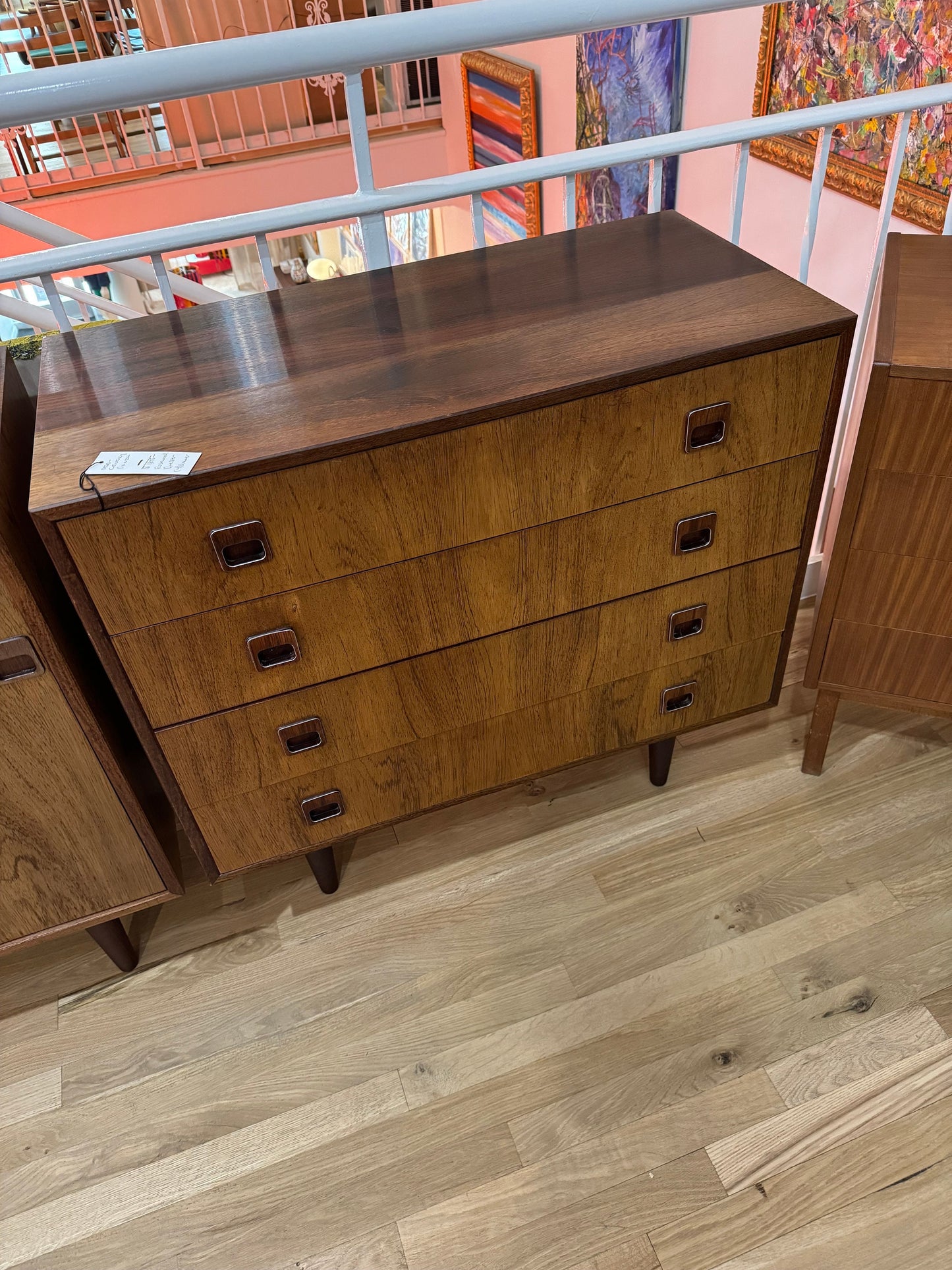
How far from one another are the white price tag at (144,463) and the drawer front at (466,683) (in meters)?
0.34

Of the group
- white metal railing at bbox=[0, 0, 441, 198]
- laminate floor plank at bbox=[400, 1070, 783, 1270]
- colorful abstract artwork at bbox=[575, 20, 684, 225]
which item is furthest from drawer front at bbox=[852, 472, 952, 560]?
white metal railing at bbox=[0, 0, 441, 198]

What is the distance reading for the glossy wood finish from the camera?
3.31ft

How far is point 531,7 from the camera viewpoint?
1252mm

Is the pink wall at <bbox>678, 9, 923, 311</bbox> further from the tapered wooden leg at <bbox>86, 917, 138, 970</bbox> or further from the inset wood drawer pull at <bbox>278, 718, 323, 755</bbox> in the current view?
the tapered wooden leg at <bbox>86, 917, 138, 970</bbox>

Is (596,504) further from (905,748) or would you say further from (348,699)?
(905,748)

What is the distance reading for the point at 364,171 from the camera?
132 centimetres

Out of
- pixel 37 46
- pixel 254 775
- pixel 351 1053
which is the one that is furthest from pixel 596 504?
pixel 37 46

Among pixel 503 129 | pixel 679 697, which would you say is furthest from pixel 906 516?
pixel 503 129

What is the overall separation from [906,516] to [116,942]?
1303 mm

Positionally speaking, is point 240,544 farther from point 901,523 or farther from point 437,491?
point 901,523

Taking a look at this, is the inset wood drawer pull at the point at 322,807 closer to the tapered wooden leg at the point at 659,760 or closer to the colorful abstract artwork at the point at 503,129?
the tapered wooden leg at the point at 659,760

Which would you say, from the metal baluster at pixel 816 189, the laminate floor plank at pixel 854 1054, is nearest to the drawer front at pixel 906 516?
the metal baluster at pixel 816 189

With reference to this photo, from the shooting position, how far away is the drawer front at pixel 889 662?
1.39 m

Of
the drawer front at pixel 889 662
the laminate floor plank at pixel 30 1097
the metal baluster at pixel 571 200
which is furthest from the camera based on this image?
the metal baluster at pixel 571 200
